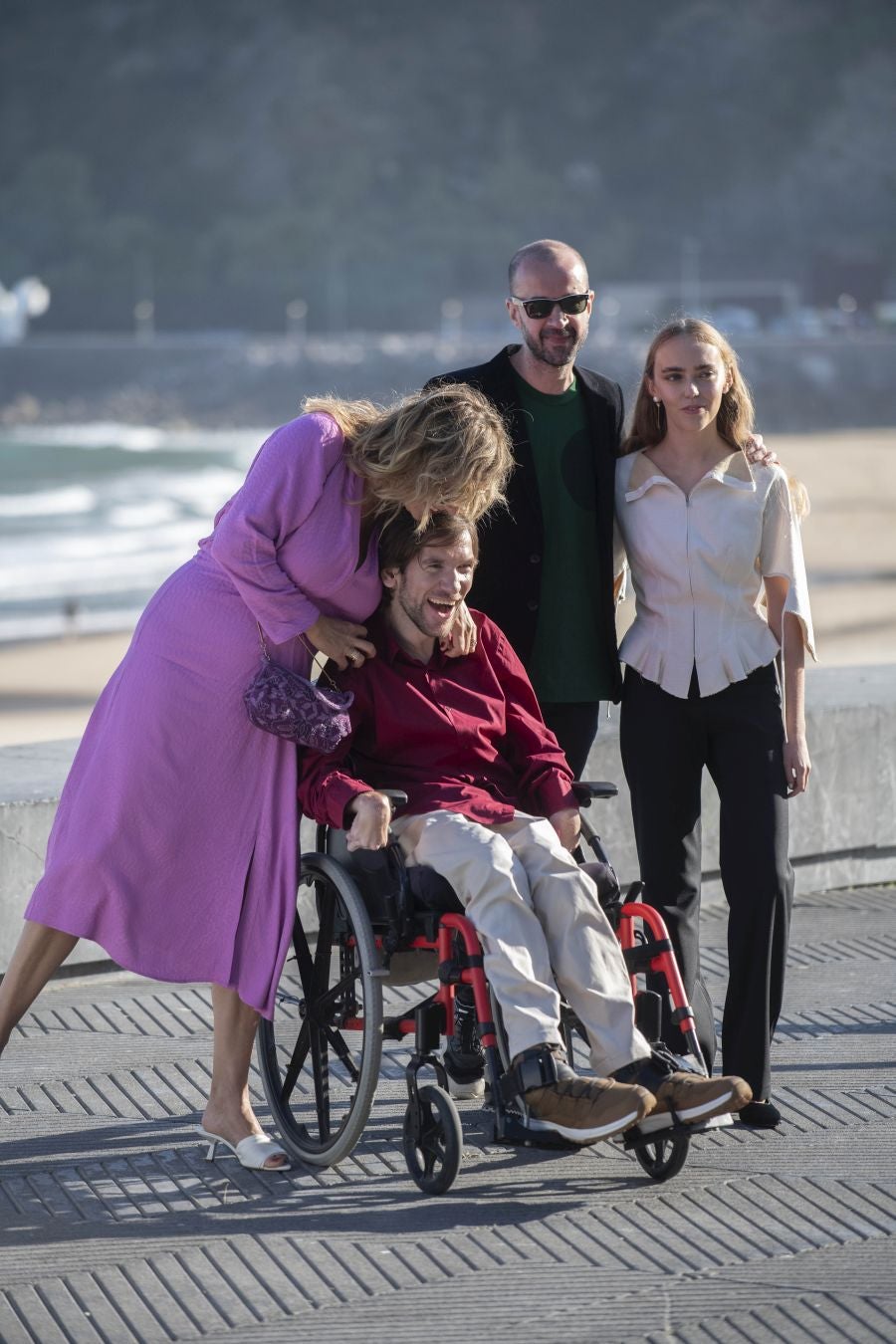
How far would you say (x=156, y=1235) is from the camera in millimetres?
2930

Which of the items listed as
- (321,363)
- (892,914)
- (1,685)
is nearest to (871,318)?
(321,363)

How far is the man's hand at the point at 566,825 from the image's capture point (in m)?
3.27

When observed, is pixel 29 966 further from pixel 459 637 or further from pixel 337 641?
pixel 459 637

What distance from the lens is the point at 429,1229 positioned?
9.64ft

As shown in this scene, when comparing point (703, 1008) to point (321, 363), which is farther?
point (321, 363)

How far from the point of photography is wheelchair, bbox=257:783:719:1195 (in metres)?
2.95

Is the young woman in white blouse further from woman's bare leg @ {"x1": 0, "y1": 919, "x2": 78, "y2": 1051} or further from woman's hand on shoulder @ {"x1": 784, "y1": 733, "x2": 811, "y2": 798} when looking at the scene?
woman's bare leg @ {"x1": 0, "y1": 919, "x2": 78, "y2": 1051}

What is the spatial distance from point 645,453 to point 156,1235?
1700 millimetres

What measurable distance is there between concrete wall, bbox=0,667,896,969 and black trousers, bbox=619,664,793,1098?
1182 millimetres

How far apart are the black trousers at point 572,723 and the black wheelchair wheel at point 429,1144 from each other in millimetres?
898

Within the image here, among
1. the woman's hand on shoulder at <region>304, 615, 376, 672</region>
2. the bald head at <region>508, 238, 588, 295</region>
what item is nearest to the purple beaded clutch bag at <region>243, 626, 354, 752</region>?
the woman's hand on shoulder at <region>304, 615, 376, 672</region>

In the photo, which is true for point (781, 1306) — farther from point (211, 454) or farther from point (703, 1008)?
point (211, 454)

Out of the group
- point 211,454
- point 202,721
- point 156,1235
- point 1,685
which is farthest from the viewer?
point 211,454

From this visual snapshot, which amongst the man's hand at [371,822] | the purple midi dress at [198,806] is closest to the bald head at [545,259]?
the purple midi dress at [198,806]
